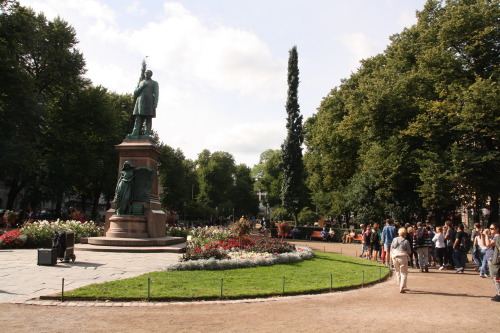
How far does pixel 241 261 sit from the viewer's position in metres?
14.2

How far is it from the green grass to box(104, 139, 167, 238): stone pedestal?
283 inches

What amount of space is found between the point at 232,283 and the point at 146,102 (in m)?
13.3

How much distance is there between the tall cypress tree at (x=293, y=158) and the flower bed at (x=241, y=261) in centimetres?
3303

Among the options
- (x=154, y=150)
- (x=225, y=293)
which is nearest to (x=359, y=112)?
(x=154, y=150)

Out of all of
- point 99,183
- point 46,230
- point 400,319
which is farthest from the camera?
point 99,183

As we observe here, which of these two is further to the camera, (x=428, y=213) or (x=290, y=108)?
(x=290, y=108)

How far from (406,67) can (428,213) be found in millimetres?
12145

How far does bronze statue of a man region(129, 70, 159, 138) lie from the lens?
844 inches

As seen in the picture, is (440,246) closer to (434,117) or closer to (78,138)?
(434,117)

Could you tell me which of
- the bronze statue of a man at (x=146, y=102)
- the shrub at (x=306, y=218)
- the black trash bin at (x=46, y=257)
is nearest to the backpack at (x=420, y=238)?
the black trash bin at (x=46, y=257)

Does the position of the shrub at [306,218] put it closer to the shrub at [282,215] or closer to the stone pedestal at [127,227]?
the shrub at [282,215]

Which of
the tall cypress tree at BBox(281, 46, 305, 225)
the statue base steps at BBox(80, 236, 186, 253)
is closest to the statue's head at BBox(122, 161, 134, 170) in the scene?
the statue base steps at BBox(80, 236, 186, 253)

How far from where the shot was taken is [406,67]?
103 feet

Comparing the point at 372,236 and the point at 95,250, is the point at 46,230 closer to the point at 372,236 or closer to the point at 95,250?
the point at 95,250
